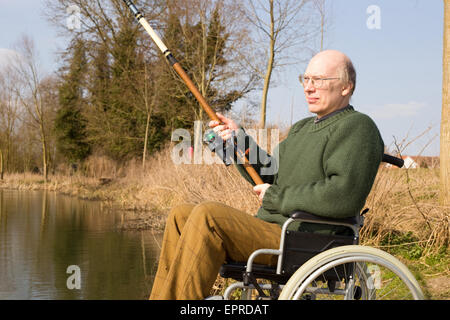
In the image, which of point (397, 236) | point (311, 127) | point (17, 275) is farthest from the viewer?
point (17, 275)

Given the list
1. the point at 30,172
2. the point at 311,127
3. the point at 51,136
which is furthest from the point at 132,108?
the point at 311,127

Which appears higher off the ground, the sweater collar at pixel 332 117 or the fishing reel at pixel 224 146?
the sweater collar at pixel 332 117

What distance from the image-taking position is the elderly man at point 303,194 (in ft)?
6.22

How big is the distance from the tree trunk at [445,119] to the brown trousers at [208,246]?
10.9ft

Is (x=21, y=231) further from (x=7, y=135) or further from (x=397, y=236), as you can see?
(x=7, y=135)

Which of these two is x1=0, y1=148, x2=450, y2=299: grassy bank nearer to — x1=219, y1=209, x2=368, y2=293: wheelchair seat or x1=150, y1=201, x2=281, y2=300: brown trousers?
x1=219, y1=209, x2=368, y2=293: wheelchair seat

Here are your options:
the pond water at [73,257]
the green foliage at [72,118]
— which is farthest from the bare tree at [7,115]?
the pond water at [73,257]

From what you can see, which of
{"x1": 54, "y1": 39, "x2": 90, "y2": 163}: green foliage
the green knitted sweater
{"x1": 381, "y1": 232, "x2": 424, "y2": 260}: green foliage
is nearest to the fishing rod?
the green knitted sweater

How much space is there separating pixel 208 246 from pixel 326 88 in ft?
2.57

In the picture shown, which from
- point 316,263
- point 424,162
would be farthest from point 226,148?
point 424,162

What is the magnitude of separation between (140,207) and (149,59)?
32.2 feet

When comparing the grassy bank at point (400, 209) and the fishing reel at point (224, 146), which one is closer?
the fishing reel at point (224, 146)

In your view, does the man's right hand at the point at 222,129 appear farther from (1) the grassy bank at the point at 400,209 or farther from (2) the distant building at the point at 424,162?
(2) the distant building at the point at 424,162
